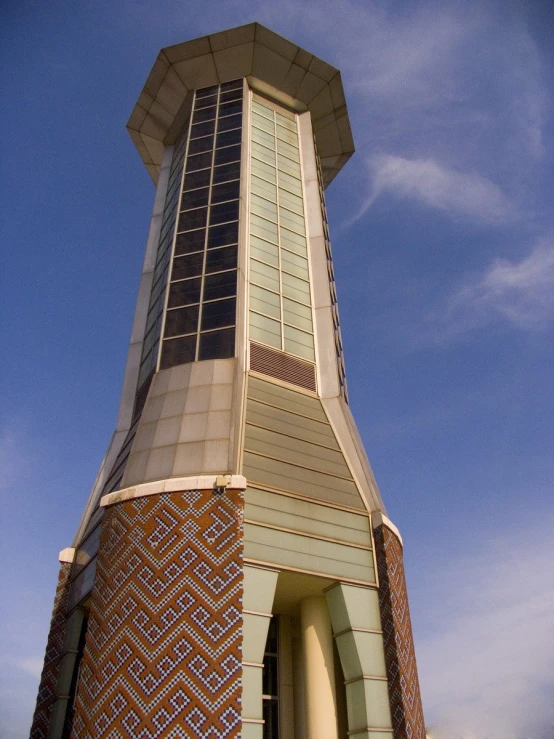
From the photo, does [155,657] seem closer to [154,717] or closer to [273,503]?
[154,717]

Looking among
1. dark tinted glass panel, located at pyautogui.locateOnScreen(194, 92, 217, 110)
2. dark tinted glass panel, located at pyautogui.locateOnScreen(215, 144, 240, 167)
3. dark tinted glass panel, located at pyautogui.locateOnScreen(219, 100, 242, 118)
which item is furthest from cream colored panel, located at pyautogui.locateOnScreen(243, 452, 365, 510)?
dark tinted glass panel, located at pyautogui.locateOnScreen(194, 92, 217, 110)

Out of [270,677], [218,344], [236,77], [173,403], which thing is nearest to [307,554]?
[270,677]

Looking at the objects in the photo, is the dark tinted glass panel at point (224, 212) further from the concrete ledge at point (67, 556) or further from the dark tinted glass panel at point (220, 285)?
the concrete ledge at point (67, 556)

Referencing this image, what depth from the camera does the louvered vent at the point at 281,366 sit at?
21.1 metres

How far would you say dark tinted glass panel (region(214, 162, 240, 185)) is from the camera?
26.7 m

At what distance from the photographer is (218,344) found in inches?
845

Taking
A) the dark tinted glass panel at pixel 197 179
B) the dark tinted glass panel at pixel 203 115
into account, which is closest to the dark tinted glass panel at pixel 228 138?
the dark tinted glass panel at pixel 197 179

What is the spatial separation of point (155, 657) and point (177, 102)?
26964 millimetres

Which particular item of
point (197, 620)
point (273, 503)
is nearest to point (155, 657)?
point (197, 620)

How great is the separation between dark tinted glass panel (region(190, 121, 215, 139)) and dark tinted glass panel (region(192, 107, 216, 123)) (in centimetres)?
34

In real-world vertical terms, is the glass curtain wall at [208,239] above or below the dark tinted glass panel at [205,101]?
below

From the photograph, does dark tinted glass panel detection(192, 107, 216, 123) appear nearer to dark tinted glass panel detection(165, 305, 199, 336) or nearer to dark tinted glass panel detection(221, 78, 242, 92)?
dark tinted glass panel detection(221, 78, 242, 92)

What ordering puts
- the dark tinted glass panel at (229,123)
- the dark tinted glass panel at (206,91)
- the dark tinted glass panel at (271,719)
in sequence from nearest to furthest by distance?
the dark tinted glass panel at (271,719)
the dark tinted glass panel at (229,123)
the dark tinted glass panel at (206,91)

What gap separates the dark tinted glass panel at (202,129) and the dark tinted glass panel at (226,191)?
4284 mm
